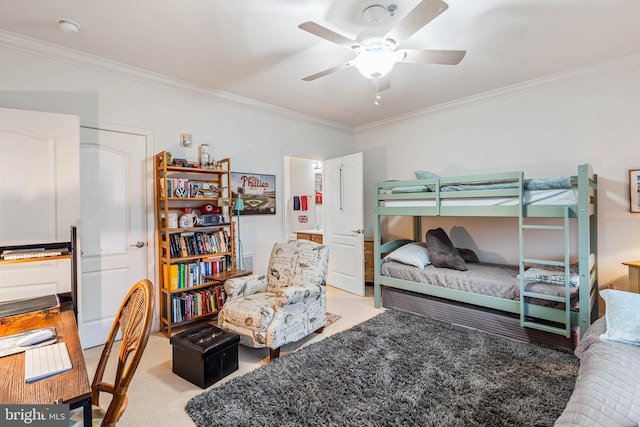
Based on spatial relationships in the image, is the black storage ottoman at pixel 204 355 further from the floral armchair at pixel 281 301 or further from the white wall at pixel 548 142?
the white wall at pixel 548 142

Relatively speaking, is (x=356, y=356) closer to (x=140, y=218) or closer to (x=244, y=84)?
(x=140, y=218)

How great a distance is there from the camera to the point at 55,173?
7.88 ft

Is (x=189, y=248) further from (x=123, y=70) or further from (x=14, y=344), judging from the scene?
(x=14, y=344)

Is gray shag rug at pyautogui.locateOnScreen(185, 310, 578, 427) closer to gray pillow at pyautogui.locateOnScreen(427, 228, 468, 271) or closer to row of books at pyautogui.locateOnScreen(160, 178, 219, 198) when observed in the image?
gray pillow at pyautogui.locateOnScreen(427, 228, 468, 271)

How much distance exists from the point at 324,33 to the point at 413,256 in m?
2.60

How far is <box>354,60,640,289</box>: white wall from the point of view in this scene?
9.80ft

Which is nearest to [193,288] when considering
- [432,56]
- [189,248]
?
[189,248]

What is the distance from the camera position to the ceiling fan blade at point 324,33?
68.3 inches

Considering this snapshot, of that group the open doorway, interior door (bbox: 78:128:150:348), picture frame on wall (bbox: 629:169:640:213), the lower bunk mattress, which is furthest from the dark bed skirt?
interior door (bbox: 78:128:150:348)

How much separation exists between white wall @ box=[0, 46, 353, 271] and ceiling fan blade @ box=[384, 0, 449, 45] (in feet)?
7.78

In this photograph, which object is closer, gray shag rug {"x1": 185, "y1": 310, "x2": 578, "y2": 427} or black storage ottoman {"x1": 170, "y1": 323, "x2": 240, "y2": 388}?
gray shag rug {"x1": 185, "y1": 310, "x2": 578, "y2": 427}

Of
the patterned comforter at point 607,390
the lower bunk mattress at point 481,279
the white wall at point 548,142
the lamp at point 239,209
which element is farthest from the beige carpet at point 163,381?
the white wall at point 548,142

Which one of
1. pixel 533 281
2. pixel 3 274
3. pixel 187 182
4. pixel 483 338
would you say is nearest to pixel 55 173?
pixel 3 274

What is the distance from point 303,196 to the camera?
6152mm
